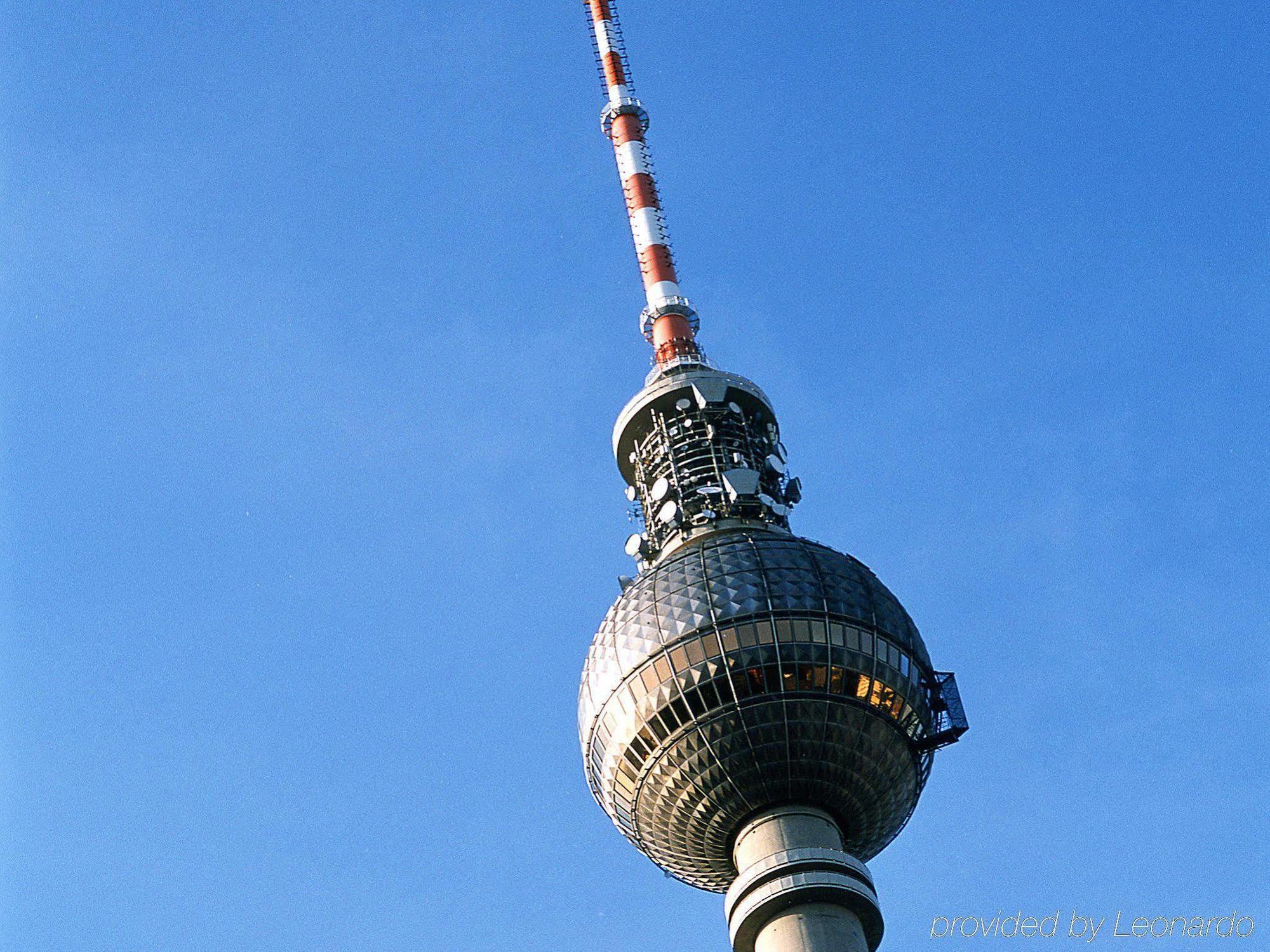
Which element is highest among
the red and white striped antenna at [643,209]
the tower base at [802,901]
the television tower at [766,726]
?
the red and white striped antenna at [643,209]

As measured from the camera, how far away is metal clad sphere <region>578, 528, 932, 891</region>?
48.2 metres

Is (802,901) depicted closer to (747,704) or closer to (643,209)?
(747,704)

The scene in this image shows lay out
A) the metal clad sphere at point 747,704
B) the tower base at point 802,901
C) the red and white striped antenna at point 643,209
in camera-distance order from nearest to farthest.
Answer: the tower base at point 802,901, the metal clad sphere at point 747,704, the red and white striped antenna at point 643,209

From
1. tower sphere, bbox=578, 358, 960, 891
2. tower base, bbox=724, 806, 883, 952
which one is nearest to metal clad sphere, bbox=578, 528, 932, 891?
tower sphere, bbox=578, 358, 960, 891

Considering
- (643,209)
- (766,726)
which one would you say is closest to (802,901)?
(766,726)

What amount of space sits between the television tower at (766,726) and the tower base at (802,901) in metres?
0.05

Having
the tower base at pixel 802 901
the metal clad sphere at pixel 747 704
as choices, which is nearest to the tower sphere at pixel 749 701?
the metal clad sphere at pixel 747 704

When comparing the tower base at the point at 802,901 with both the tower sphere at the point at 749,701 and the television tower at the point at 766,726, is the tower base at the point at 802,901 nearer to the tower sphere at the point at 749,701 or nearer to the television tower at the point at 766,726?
the television tower at the point at 766,726

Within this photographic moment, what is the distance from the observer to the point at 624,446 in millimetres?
63781

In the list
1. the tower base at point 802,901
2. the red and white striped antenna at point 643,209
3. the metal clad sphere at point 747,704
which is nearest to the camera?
the tower base at point 802,901

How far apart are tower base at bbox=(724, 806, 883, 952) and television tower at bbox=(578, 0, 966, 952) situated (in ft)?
0.17

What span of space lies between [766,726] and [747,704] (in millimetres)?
836

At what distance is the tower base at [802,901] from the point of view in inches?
1807

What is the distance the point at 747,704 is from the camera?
1885 inches
